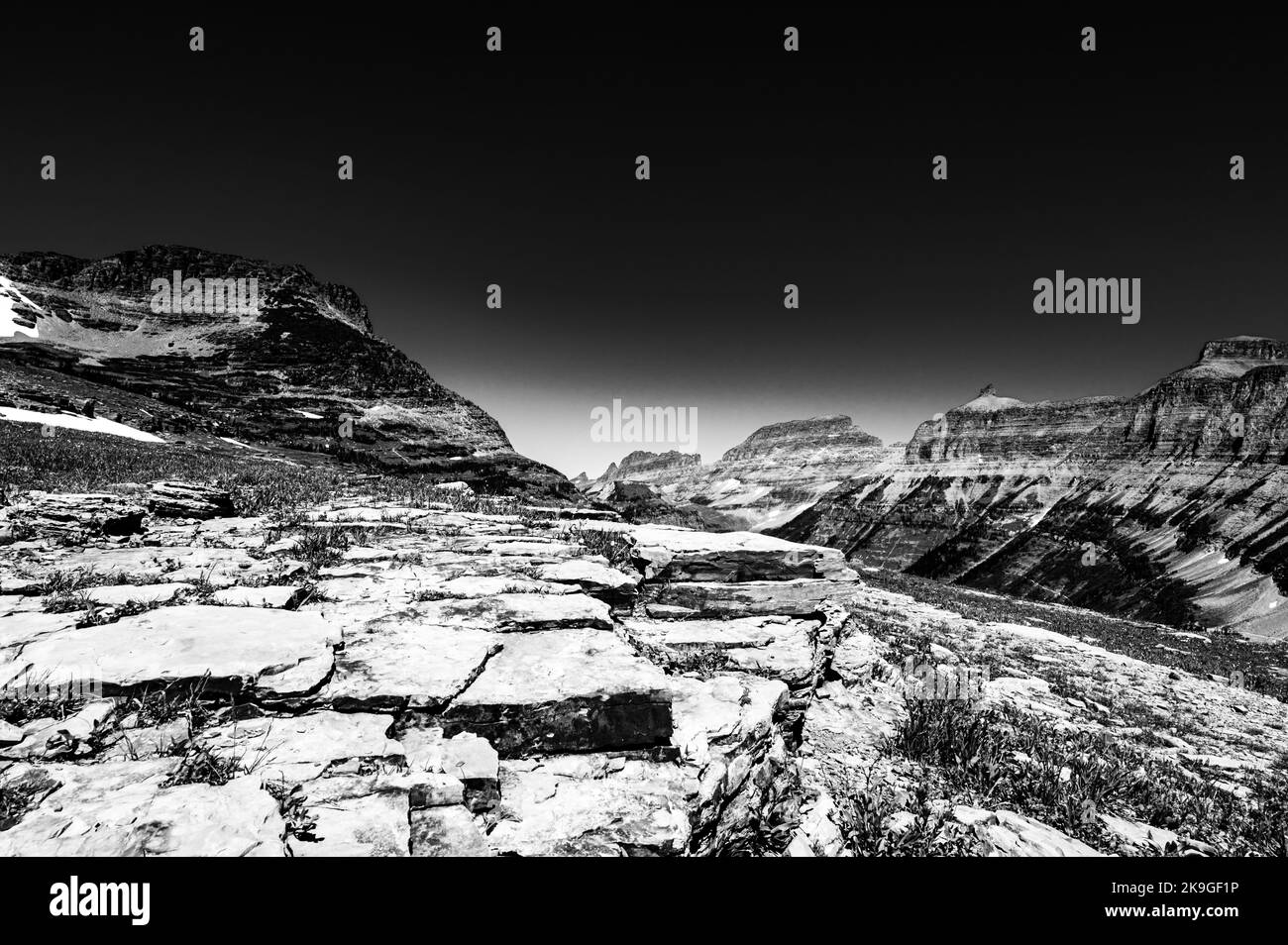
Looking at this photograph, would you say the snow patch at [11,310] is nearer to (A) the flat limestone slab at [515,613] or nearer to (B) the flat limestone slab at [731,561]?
(A) the flat limestone slab at [515,613]

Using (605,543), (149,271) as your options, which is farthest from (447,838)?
(149,271)

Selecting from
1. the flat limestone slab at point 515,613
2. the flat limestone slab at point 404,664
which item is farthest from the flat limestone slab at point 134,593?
the flat limestone slab at point 515,613

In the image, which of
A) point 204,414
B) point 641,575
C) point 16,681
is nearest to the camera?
point 16,681

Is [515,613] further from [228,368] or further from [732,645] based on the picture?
[228,368]
